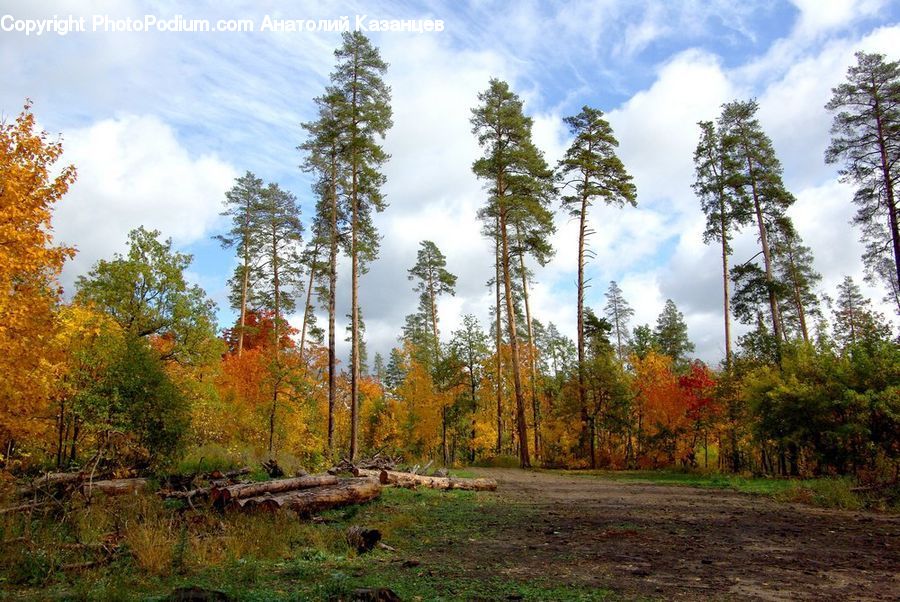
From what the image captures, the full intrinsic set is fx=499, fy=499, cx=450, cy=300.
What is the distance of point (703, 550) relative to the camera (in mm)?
6828

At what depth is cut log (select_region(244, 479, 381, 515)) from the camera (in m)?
9.38

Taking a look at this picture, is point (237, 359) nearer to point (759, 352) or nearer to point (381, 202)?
point (381, 202)

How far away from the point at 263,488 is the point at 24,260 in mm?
7194

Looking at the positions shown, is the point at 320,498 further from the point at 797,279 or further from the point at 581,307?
the point at 797,279

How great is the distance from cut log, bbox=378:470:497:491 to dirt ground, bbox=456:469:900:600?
4475 mm

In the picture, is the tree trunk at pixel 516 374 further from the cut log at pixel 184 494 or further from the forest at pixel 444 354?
the cut log at pixel 184 494

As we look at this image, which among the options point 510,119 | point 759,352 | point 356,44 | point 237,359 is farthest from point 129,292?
point 759,352

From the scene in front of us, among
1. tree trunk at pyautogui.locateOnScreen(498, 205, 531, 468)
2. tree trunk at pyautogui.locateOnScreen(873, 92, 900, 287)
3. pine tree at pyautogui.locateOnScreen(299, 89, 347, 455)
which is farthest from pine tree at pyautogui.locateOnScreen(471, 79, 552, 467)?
tree trunk at pyautogui.locateOnScreen(873, 92, 900, 287)

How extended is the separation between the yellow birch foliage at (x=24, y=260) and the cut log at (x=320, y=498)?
6949 mm

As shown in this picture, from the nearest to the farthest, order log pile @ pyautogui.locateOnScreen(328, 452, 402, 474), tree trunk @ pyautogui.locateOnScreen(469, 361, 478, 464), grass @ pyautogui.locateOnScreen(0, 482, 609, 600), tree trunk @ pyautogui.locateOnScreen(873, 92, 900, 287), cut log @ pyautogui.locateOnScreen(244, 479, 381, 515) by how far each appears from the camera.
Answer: grass @ pyautogui.locateOnScreen(0, 482, 609, 600)
cut log @ pyautogui.locateOnScreen(244, 479, 381, 515)
log pile @ pyautogui.locateOnScreen(328, 452, 402, 474)
tree trunk @ pyautogui.locateOnScreen(873, 92, 900, 287)
tree trunk @ pyautogui.locateOnScreen(469, 361, 478, 464)

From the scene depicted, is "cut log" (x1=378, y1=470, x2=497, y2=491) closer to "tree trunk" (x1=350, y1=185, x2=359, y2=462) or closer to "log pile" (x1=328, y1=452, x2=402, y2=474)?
"log pile" (x1=328, y1=452, x2=402, y2=474)

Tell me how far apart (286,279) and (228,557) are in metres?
28.0

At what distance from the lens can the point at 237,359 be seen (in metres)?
31.8

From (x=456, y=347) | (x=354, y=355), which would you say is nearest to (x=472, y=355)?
(x=456, y=347)
